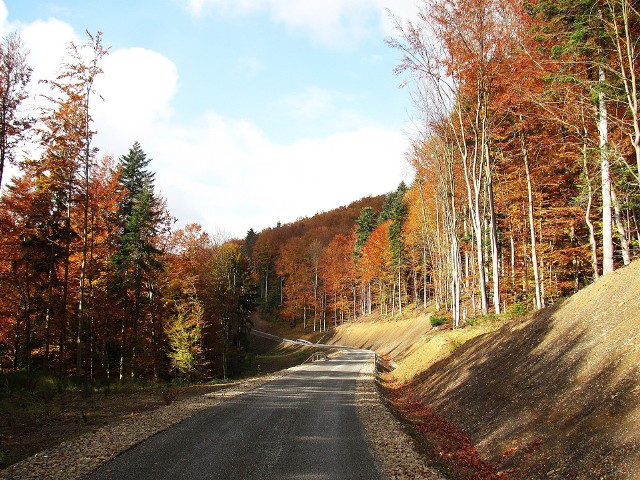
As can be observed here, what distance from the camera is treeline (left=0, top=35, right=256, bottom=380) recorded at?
1928cm

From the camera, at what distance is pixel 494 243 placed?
19.2m

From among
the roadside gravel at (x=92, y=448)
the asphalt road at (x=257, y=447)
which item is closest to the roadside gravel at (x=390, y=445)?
the asphalt road at (x=257, y=447)

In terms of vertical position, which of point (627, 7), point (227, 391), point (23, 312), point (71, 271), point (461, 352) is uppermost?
point (627, 7)

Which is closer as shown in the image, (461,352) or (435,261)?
(461,352)

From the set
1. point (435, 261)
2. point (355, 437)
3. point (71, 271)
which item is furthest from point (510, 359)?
point (435, 261)

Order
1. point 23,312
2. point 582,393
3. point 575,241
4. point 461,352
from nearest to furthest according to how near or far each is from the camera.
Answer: point 582,393 < point 461,352 < point 23,312 < point 575,241

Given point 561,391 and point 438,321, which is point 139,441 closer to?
point 561,391

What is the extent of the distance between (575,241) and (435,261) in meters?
15.8

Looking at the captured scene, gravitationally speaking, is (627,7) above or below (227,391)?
above

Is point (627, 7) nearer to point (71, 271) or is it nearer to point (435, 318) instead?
point (435, 318)

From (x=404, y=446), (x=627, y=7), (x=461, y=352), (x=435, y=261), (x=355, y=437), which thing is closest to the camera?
(x=404, y=446)

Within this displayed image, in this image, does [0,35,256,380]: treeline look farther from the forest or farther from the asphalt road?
the asphalt road

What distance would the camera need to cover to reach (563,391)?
333 inches

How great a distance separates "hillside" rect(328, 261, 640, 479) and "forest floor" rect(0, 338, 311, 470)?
29.6ft
